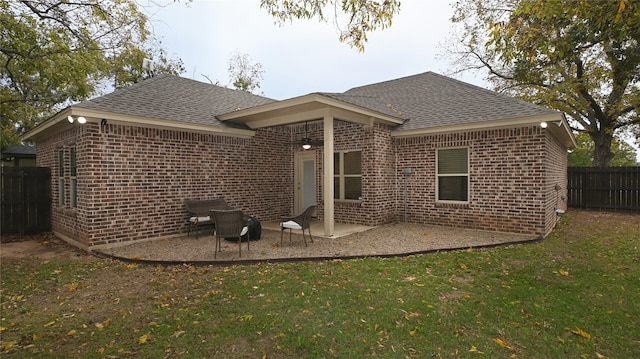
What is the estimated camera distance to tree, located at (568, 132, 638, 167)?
23.7 meters

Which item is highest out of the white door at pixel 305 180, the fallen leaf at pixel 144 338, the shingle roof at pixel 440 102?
the shingle roof at pixel 440 102

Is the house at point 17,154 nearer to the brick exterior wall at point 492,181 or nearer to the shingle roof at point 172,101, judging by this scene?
the shingle roof at point 172,101

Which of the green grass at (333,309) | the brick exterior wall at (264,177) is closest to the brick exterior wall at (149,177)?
the brick exterior wall at (264,177)

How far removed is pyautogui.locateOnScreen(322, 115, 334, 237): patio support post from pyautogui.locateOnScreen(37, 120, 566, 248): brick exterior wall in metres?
2.01

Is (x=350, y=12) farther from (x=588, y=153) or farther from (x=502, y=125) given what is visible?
(x=588, y=153)

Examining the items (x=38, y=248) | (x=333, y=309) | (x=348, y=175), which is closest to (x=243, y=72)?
(x=348, y=175)

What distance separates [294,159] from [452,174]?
5.24 metres

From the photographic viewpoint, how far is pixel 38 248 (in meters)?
7.73

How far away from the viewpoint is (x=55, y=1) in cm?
740

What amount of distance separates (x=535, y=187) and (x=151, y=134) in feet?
31.3

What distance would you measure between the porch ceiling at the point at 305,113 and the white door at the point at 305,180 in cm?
216

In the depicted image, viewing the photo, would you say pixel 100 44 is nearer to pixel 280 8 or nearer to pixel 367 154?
pixel 280 8

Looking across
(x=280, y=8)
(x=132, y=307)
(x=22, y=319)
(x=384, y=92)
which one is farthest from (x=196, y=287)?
(x=384, y=92)

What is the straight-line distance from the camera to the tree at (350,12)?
490 cm
